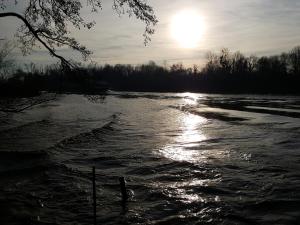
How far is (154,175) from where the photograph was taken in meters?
16.5

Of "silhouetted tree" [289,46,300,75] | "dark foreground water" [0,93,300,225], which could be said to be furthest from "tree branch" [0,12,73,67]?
"silhouetted tree" [289,46,300,75]

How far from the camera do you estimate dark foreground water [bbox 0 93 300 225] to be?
11758 mm

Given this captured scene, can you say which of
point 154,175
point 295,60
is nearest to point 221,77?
point 295,60

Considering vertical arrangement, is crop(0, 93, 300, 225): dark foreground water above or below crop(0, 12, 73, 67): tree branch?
below

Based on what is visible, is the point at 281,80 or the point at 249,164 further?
the point at 281,80

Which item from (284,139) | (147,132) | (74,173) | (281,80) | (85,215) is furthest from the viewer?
(281,80)

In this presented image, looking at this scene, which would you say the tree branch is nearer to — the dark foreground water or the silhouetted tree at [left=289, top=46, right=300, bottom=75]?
the dark foreground water

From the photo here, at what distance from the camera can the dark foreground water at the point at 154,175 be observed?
11.8m

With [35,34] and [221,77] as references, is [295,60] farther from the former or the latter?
[35,34]

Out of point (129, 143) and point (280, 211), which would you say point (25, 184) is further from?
point (129, 143)

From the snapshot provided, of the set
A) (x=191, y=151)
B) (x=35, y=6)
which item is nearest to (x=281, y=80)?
(x=191, y=151)

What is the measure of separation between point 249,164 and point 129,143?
28.0 ft

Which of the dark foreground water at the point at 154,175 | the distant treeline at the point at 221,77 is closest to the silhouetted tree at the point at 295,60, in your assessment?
the distant treeline at the point at 221,77

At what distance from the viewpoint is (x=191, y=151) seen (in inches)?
859
